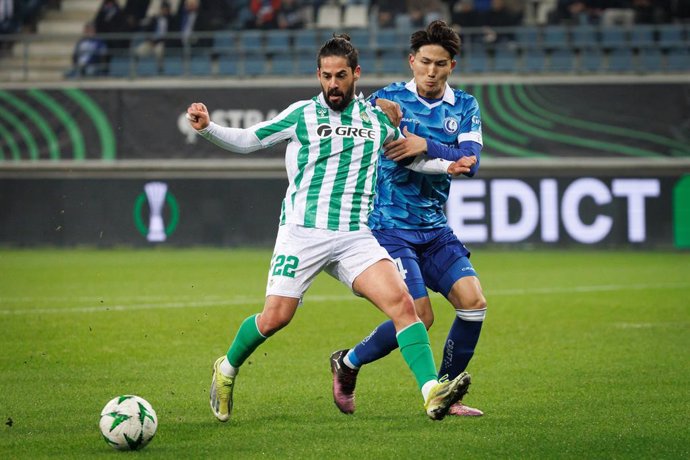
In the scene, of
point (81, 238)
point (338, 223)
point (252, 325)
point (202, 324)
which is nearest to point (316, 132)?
point (338, 223)

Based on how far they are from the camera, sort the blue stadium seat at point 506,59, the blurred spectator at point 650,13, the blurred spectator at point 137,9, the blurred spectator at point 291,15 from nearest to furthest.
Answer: the blue stadium seat at point 506,59 → the blurred spectator at point 650,13 → the blurred spectator at point 291,15 → the blurred spectator at point 137,9

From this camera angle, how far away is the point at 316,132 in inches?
230

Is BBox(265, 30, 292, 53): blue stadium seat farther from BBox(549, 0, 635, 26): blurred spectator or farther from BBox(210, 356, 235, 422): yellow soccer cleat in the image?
BBox(210, 356, 235, 422): yellow soccer cleat

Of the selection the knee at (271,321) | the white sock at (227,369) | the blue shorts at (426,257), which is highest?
the blue shorts at (426,257)

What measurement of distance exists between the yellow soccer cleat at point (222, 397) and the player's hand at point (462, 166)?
1.53 m

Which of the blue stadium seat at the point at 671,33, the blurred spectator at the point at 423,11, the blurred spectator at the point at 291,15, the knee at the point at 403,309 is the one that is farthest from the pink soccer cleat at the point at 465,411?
the blurred spectator at the point at 291,15

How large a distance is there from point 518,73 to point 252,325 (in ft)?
49.9

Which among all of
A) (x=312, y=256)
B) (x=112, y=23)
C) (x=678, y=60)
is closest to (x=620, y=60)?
(x=678, y=60)

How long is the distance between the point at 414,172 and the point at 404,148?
0.40m

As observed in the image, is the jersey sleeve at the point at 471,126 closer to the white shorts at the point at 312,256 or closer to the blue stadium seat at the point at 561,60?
the white shorts at the point at 312,256

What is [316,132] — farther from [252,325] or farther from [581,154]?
[581,154]

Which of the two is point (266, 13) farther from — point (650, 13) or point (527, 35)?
point (650, 13)

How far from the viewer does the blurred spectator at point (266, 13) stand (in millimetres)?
22203

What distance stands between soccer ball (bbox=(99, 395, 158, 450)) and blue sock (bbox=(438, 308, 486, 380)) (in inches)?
71.7
